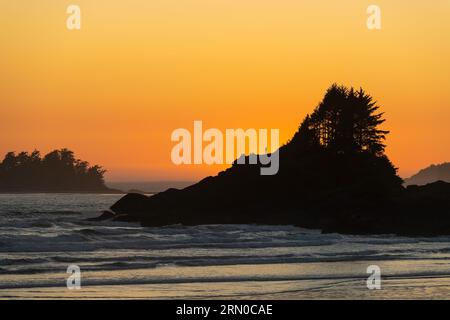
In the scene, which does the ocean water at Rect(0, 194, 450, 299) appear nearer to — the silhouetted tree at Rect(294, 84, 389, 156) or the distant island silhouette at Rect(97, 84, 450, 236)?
the distant island silhouette at Rect(97, 84, 450, 236)

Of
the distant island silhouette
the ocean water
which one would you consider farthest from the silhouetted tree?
the ocean water

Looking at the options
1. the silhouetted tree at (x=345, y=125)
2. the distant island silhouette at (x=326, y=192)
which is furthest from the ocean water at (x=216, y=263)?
the silhouetted tree at (x=345, y=125)

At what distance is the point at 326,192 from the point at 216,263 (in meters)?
31.9

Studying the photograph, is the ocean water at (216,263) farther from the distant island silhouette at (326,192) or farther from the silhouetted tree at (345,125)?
the silhouetted tree at (345,125)

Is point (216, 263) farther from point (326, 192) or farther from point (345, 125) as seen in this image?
point (345, 125)

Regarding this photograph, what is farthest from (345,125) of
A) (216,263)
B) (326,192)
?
(216,263)

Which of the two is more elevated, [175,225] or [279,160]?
[279,160]

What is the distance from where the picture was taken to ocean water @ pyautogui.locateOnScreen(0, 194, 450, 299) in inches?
1232

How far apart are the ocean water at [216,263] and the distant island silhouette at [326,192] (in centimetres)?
413

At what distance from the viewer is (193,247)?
50.3m

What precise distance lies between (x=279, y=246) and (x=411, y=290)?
2105cm

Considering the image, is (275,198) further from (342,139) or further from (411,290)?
(411,290)

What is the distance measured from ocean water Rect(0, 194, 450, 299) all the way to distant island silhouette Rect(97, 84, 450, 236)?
4.13 metres
